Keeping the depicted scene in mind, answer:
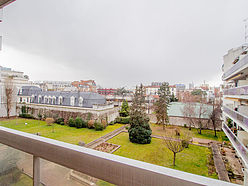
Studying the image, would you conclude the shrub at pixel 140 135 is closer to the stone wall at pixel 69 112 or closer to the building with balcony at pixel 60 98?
the stone wall at pixel 69 112

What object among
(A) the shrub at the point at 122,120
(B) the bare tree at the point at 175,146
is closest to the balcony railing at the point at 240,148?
(B) the bare tree at the point at 175,146

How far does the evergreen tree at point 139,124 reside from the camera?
501 cm

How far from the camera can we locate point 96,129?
6.33 m

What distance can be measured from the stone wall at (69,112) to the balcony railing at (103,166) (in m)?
6.69

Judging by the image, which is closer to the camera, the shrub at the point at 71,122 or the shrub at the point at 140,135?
the shrub at the point at 140,135

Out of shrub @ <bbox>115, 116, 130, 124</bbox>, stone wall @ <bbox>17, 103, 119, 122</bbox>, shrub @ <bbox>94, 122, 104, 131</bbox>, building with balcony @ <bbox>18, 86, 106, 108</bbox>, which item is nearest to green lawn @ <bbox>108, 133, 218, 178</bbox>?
shrub @ <bbox>94, 122, 104, 131</bbox>

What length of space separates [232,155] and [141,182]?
598cm

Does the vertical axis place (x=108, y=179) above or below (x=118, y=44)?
below

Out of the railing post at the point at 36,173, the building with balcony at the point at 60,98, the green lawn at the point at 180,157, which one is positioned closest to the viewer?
the railing post at the point at 36,173

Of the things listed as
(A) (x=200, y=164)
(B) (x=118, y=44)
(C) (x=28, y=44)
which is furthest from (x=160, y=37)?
(A) (x=200, y=164)

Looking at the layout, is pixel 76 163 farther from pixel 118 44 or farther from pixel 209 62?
pixel 209 62

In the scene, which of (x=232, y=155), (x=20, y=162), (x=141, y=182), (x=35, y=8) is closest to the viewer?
(x=141, y=182)

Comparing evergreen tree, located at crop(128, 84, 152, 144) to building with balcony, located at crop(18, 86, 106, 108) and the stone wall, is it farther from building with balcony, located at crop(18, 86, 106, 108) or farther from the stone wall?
building with balcony, located at crop(18, 86, 106, 108)

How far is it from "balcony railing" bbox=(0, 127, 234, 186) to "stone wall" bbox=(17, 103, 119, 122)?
669cm
